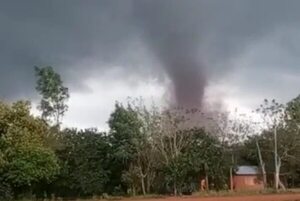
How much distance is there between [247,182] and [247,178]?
0.55m

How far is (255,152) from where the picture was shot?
73.5 metres

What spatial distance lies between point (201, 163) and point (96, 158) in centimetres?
1266

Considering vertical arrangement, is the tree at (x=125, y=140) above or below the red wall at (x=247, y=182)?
above

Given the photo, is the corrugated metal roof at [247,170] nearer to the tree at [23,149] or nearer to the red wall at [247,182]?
the red wall at [247,182]

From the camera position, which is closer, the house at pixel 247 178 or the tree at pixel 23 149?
the tree at pixel 23 149

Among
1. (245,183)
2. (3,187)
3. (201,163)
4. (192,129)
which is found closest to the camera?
(3,187)

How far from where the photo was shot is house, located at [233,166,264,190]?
71.6m

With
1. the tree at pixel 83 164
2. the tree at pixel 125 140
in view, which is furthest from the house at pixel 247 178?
the tree at pixel 83 164

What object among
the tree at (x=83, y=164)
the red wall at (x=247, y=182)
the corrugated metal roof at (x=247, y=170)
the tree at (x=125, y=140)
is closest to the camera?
the tree at (x=83, y=164)

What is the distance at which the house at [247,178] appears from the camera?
2817 inches

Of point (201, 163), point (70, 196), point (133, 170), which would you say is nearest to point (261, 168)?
point (201, 163)

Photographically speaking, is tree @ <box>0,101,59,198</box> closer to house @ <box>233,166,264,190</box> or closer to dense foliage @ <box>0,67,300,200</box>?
dense foliage @ <box>0,67,300,200</box>

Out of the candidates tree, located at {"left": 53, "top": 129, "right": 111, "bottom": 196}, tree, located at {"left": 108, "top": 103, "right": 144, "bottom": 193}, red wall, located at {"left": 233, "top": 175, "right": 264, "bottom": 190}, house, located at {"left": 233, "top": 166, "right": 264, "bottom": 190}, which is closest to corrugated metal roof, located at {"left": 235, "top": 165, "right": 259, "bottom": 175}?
house, located at {"left": 233, "top": 166, "right": 264, "bottom": 190}

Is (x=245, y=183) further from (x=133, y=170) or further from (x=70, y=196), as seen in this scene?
(x=70, y=196)
